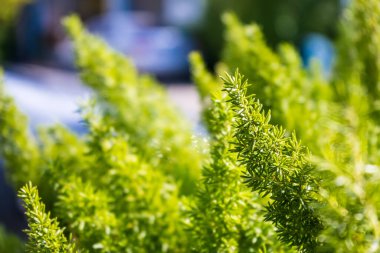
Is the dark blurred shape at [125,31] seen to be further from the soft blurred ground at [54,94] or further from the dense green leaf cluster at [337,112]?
the dense green leaf cluster at [337,112]

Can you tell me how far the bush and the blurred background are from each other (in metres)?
5.77

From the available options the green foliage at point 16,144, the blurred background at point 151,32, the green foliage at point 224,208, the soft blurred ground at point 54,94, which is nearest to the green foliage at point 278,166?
the green foliage at point 224,208

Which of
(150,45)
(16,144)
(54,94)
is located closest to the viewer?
(16,144)

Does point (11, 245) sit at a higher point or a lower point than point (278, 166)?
higher

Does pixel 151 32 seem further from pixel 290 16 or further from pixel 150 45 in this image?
pixel 290 16

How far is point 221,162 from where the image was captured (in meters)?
1.23

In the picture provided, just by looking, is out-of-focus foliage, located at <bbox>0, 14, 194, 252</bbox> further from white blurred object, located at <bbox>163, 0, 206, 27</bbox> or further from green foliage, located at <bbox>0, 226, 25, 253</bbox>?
white blurred object, located at <bbox>163, 0, 206, 27</bbox>

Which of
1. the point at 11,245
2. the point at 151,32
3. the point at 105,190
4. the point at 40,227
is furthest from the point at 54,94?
the point at 151,32

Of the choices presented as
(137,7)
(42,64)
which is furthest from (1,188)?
(137,7)

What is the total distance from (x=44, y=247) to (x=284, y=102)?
3.44 feet

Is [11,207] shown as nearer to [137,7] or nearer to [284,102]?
[284,102]

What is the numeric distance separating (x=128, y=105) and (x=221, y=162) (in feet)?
3.41

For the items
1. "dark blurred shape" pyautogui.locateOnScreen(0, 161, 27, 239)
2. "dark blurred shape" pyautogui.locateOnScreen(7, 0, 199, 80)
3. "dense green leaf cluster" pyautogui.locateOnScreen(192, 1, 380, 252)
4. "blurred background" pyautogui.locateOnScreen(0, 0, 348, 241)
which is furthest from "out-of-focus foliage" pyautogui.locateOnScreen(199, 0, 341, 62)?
"dense green leaf cluster" pyautogui.locateOnScreen(192, 1, 380, 252)

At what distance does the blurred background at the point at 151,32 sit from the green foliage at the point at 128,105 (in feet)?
18.5
